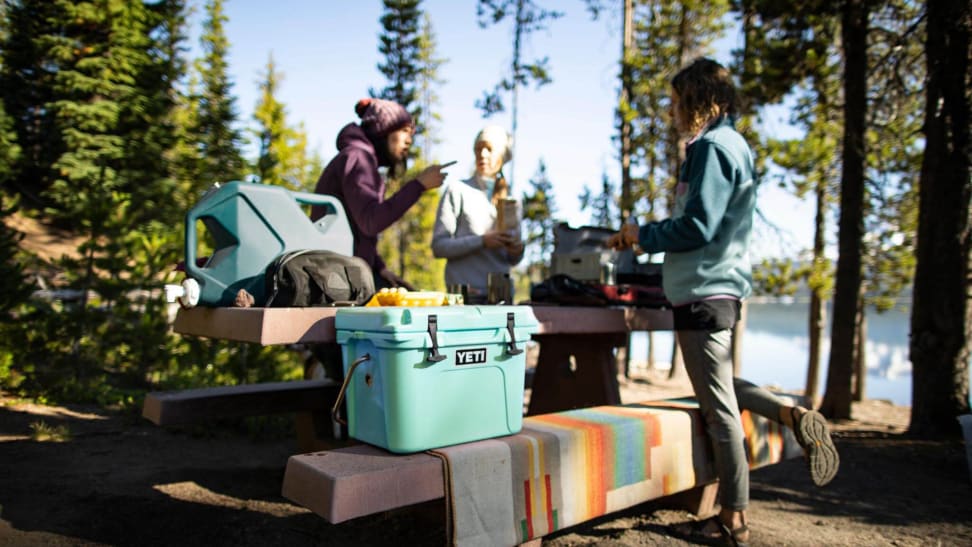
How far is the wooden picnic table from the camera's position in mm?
2055

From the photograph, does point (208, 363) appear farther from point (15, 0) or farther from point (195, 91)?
point (195, 91)

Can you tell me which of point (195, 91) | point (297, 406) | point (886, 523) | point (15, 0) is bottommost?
point (886, 523)

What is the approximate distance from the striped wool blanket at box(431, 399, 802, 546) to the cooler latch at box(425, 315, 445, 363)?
296 millimetres

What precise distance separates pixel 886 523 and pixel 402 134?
313 cm

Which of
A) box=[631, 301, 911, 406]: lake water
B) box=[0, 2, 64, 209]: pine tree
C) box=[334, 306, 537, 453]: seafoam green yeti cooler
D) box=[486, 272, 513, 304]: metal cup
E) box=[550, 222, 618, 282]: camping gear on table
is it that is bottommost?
box=[631, 301, 911, 406]: lake water

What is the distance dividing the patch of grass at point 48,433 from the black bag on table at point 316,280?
2823mm

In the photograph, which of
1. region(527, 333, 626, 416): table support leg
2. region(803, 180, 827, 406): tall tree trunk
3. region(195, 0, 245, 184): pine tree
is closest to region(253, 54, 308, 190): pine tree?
region(195, 0, 245, 184): pine tree

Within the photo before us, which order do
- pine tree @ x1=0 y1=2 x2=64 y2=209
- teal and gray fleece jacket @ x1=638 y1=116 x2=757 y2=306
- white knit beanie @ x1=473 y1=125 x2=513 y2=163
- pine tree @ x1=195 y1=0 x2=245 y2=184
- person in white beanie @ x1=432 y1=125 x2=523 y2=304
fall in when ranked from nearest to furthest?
teal and gray fleece jacket @ x1=638 y1=116 x2=757 y2=306 → person in white beanie @ x1=432 y1=125 x2=523 y2=304 → white knit beanie @ x1=473 y1=125 x2=513 y2=163 → pine tree @ x1=0 y1=2 x2=64 y2=209 → pine tree @ x1=195 y1=0 x2=245 y2=184

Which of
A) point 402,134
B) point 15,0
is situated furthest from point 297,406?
point 15,0

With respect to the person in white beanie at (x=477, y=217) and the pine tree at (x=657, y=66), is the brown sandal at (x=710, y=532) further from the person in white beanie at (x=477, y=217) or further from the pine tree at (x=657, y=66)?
the pine tree at (x=657, y=66)

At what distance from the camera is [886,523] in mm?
3107

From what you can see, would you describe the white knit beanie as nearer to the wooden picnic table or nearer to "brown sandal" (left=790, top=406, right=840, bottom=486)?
the wooden picnic table

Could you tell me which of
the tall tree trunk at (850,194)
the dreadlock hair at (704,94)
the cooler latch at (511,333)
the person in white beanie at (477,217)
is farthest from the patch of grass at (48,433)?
the tall tree trunk at (850,194)

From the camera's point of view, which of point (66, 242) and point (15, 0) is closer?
point (15, 0)
